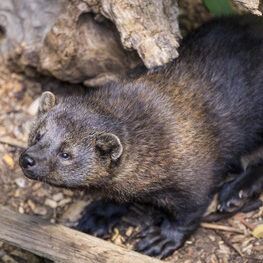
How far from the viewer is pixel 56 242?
5434mm

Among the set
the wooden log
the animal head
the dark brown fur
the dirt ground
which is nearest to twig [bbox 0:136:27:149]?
the dirt ground

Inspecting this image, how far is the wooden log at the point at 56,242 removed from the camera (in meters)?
5.25

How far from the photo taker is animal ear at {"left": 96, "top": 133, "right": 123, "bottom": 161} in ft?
16.7

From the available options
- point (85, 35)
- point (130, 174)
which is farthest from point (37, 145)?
point (85, 35)

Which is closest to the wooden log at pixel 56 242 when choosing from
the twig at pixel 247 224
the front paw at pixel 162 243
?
the front paw at pixel 162 243

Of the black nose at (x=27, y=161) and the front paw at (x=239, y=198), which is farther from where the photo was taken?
the front paw at (x=239, y=198)

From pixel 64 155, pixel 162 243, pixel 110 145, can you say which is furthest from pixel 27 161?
pixel 162 243

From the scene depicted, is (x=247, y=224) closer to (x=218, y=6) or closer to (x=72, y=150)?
(x=72, y=150)

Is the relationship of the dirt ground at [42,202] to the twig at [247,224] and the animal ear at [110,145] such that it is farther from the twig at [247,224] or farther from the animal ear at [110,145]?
the animal ear at [110,145]

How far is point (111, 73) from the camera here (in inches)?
266

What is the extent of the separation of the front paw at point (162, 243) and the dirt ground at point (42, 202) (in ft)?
0.26

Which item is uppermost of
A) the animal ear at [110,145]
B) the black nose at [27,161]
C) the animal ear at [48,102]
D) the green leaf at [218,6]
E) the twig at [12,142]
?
the green leaf at [218,6]

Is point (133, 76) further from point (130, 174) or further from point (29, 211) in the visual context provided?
point (29, 211)

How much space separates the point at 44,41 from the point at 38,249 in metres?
2.20
